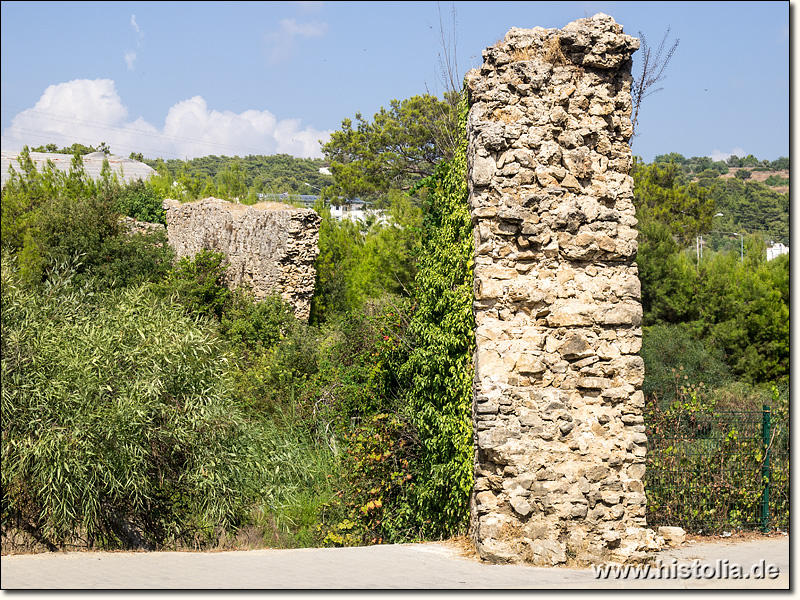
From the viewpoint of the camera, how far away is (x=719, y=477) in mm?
8383

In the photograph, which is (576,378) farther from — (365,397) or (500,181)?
(365,397)

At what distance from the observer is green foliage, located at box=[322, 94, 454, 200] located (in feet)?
93.3

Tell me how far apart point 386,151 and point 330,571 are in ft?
79.6

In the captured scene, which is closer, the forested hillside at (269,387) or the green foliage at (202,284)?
the forested hillside at (269,387)

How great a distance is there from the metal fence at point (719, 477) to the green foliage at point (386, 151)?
66.5 ft

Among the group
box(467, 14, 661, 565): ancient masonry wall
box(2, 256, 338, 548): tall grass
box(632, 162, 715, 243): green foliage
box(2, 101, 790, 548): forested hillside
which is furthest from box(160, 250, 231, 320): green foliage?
box(632, 162, 715, 243): green foliage

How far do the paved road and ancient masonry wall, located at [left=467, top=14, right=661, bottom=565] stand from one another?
17.3 inches

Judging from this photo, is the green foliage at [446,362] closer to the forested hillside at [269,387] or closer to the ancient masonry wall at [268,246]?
the forested hillside at [269,387]

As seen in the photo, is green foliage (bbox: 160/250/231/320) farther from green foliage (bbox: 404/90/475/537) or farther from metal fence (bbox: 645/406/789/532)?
metal fence (bbox: 645/406/789/532)

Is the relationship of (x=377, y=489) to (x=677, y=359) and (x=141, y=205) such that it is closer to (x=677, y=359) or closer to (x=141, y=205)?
(x=677, y=359)

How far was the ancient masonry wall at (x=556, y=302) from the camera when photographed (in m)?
6.38

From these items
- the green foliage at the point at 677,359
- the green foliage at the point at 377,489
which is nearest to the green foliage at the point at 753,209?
the green foliage at the point at 677,359

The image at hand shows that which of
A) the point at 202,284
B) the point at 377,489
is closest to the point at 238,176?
the point at 202,284

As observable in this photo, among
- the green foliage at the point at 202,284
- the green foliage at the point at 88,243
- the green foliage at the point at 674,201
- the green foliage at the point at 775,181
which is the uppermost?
the green foliage at the point at 775,181
